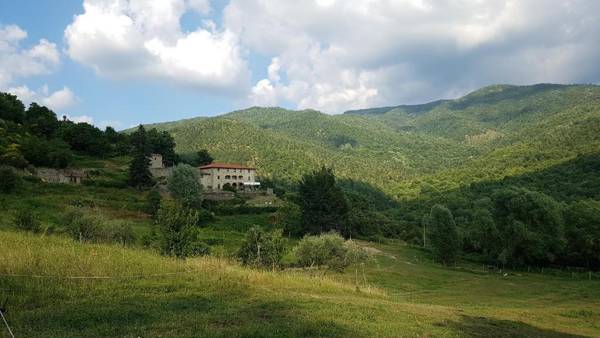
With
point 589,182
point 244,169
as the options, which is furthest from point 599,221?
point 244,169

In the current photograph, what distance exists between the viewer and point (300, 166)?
551 feet

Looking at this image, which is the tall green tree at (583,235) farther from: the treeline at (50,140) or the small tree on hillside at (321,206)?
the treeline at (50,140)

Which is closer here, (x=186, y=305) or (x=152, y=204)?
(x=186, y=305)

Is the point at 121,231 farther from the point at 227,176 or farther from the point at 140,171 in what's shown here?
the point at 227,176

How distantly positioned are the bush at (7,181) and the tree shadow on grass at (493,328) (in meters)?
55.6

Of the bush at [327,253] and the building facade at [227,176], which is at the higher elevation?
the building facade at [227,176]

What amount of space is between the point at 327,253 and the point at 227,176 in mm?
65140

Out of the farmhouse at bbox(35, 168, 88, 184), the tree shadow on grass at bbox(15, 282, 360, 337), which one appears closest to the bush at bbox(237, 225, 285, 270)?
the tree shadow on grass at bbox(15, 282, 360, 337)

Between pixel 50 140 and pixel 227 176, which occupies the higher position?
pixel 50 140

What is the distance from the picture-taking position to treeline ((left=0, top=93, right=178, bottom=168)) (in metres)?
68.4

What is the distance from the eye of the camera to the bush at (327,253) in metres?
37.0

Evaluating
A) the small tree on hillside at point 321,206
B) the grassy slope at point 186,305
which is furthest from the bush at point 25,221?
the small tree on hillside at point 321,206

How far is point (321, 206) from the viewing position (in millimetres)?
75125

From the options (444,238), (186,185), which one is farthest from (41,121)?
(444,238)
